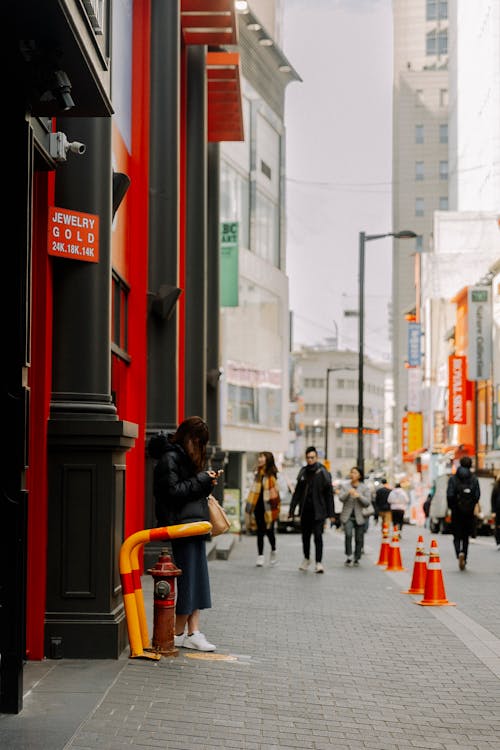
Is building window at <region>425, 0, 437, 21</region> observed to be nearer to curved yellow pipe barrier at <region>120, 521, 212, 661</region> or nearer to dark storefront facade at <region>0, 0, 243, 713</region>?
dark storefront facade at <region>0, 0, 243, 713</region>

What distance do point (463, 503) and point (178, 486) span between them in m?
10.7

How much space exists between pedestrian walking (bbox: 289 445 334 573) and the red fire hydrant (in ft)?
28.5

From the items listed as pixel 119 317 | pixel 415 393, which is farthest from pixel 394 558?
pixel 415 393

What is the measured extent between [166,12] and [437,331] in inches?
2557

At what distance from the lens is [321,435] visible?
527 feet

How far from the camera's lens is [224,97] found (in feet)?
83.9

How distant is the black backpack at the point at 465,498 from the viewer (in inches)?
732

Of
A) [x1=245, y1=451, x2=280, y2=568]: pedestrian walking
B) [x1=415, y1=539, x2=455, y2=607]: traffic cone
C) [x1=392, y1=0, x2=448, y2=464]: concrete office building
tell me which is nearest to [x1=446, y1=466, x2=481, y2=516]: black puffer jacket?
[x1=245, y1=451, x2=280, y2=568]: pedestrian walking

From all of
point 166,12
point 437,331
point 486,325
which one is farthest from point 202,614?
point 437,331

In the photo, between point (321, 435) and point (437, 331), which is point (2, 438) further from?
point (321, 435)

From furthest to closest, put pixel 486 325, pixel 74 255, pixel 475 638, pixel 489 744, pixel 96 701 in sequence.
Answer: pixel 486 325
pixel 475 638
pixel 74 255
pixel 96 701
pixel 489 744

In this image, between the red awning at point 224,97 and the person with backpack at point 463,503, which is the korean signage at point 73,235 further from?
the red awning at point 224,97

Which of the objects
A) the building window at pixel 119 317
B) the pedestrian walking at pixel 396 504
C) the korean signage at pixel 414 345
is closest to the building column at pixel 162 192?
the building window at pixel 119 317

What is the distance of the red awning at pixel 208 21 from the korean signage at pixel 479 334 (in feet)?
112
